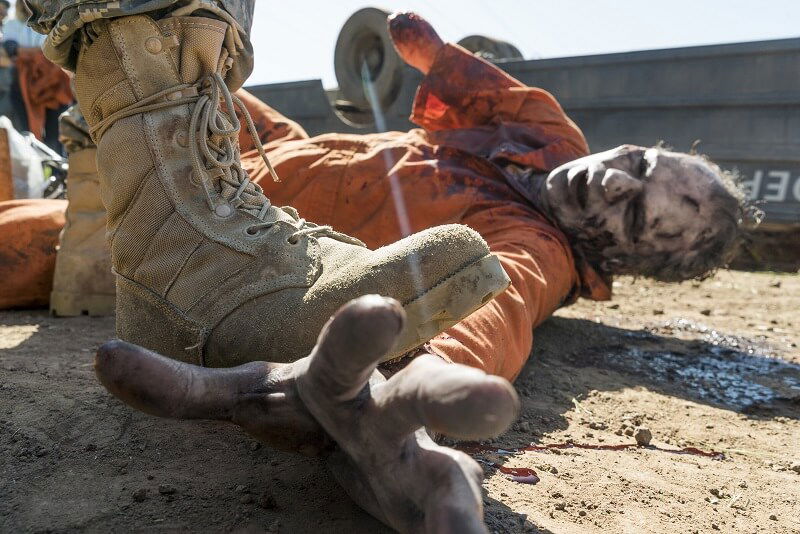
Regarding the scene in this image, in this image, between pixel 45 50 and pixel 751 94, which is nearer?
pixel 45 50

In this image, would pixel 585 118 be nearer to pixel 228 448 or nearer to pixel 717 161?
pixel 717 161

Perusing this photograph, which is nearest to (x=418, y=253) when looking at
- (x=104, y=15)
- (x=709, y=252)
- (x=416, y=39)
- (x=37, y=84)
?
(x=104, y=15)

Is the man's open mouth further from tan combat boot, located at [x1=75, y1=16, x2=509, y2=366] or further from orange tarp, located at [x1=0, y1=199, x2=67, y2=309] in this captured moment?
orange tarp, located at [x1=0, y1=199, x2=67, y2=309]

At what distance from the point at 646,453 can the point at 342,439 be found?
854 mm

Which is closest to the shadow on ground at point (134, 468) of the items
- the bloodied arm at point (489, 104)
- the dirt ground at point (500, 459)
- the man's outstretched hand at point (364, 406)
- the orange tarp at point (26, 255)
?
the dirt ground at point (500, 459)

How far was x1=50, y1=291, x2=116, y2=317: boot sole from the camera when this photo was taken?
224 centimetres

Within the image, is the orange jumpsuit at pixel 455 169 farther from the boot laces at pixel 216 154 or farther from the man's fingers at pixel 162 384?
the man's fingers at pixel 162 384

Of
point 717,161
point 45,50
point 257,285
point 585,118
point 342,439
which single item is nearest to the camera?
point 342,439

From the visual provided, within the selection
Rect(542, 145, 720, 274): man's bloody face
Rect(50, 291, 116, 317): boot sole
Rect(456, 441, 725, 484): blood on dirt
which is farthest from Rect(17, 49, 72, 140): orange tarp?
Rect(456, 441, 725, 484): blood on dirt

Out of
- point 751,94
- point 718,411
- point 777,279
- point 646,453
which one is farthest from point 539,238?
point 751,94

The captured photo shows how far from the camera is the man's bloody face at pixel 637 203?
7.41 ft

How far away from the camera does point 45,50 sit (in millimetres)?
1272

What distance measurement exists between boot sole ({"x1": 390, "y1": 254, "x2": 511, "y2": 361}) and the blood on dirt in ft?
0.98

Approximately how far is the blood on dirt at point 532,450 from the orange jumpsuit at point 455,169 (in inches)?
16.6
